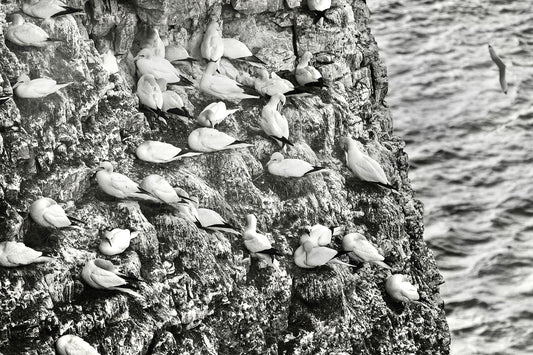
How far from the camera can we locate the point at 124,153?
1259 centimetres

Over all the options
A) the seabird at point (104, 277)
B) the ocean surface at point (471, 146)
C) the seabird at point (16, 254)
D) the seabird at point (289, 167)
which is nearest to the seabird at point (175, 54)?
the seabird at point (289, 167)

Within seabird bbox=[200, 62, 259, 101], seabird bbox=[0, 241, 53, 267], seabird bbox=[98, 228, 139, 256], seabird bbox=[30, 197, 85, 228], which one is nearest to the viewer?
seabird bbox=[0, 241, 53, 267]

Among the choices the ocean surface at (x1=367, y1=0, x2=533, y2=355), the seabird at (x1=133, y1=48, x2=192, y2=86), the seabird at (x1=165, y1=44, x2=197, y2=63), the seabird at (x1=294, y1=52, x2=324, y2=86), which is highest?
the seabird at (x1=133, y1=48, x2=192, y2=86)

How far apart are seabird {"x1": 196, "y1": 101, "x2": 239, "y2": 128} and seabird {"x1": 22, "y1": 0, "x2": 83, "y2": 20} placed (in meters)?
1.73

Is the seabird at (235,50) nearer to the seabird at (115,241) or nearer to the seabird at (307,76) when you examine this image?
the seabird at (307,76)

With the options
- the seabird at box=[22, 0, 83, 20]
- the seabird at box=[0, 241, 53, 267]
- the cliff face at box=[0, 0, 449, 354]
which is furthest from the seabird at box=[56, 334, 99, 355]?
the seabird at box=[22, 0, 83, 20]

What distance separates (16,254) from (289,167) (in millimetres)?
3458

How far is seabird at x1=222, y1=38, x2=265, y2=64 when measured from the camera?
1424 cm

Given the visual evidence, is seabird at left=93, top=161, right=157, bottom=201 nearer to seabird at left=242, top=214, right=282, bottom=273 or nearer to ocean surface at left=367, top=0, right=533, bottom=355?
seabird at left=242, top=214, right=282, bottom=273

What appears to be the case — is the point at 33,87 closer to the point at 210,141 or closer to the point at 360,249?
the point at 210,141

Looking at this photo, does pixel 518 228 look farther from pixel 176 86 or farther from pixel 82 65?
pixel 82 65

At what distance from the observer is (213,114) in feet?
43.2

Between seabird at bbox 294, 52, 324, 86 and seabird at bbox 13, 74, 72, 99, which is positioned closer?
seabird at bbox 13, 74, 72, 99

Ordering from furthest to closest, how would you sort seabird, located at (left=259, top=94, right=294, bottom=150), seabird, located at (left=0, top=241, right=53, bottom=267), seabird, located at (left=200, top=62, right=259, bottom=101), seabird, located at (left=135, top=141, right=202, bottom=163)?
seabird, located at (left=200, top=62, right=259, bottom=101) → seabird, located at (left=259, top=94, right=294, bottom=150) → seabird, located at (left=135, top=141, right=202, bottom=163) → seabird, located at (left=0, top=241, right=53, bottom=267)
